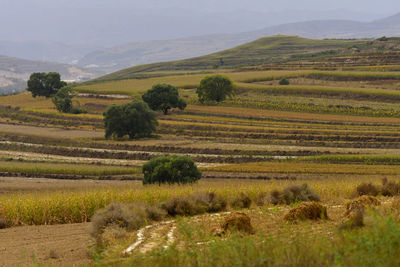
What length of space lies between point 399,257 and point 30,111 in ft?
371

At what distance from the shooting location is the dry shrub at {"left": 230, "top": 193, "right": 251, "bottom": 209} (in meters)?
17.2

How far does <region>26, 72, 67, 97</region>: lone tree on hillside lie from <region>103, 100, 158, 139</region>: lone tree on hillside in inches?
2699

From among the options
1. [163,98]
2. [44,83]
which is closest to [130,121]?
[163,98]

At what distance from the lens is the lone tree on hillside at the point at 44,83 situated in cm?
13950

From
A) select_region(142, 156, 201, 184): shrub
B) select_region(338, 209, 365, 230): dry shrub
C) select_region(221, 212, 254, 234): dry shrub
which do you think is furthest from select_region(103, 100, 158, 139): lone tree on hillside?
select_region(338, 209, 365, 230): dry shrub

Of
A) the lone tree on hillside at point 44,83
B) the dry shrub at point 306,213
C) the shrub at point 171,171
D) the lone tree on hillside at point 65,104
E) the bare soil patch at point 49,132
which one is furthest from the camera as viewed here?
the lone tree on hillside at point 44,83

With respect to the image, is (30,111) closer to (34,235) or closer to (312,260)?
(34,235)

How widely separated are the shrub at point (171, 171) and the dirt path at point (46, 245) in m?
23.4

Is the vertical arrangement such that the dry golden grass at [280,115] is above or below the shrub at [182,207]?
below

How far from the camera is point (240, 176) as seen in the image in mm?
47500

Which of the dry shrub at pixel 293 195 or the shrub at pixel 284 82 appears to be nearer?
the dry shrub at pixel 293 195

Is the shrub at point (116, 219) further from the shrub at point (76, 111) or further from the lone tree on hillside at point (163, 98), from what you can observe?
the shrub at point (76, 111)

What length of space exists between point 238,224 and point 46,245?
532 cm

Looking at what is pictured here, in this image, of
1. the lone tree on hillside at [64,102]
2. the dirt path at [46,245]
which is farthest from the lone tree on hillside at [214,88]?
the dirt path at [46,245]
